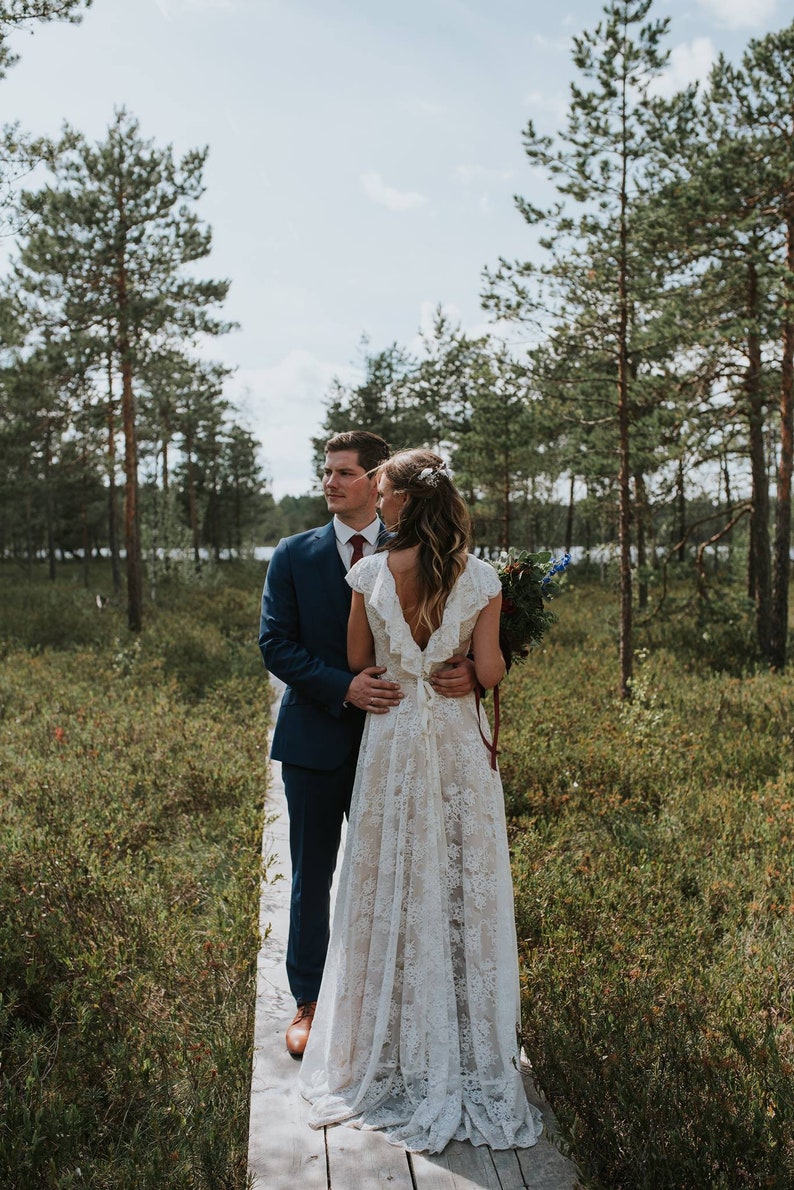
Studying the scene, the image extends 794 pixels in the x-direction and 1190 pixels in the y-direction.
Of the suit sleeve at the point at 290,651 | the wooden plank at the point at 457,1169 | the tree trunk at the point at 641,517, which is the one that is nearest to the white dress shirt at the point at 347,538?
the suit sleeve at the point at 290,651

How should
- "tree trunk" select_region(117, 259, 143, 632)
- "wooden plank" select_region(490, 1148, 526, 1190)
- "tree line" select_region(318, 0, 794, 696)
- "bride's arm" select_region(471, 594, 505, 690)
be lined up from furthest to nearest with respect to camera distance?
"tree trunk" select_region(117, 259, 143, 632), "tree line" select_region(318, 0, 794, 696), "bride's arm" select_region(471, 594, 505, 690), "wooden plank" select_region(490, 1148, 526, 1190)

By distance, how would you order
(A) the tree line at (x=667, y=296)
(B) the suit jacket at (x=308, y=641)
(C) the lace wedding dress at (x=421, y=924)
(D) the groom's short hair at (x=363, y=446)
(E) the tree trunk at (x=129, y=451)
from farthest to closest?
(E) the tree trunk at (x=129, y=451)
(A) the tree line at (x=667, y=296)
(D) the groom's short hair at (x=363, y=446)
(B) the suit jacket at (x=308, y=641)
(C) the lace wedding dress at (x=421, y=924)

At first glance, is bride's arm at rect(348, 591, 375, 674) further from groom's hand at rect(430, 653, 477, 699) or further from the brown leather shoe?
the brown leather shoe

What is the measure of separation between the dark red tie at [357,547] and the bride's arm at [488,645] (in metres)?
0.72

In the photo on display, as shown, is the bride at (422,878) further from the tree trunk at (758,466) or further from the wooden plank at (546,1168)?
the tree trunk at (758,466)

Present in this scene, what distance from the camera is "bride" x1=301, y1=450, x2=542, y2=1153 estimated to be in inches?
136

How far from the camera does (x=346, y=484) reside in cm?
399

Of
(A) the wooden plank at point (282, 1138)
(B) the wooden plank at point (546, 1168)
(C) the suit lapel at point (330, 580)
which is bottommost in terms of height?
(B) the wooden plank at point (546, 1168)

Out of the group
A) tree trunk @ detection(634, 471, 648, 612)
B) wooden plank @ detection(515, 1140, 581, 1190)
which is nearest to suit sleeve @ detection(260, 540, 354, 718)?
wooden plank @ detection(515, 1140, 581, 1190)

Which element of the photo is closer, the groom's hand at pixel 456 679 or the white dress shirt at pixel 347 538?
the groom's hand at pixel 456 679

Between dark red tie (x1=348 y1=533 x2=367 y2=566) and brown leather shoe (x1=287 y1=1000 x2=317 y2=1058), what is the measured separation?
6.55 ft

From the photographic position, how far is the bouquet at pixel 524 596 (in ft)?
12.5

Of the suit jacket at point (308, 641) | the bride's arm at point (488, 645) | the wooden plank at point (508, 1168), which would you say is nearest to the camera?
the wooden plank at point (508, 1168)

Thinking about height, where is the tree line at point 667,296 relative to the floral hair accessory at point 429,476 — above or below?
above
